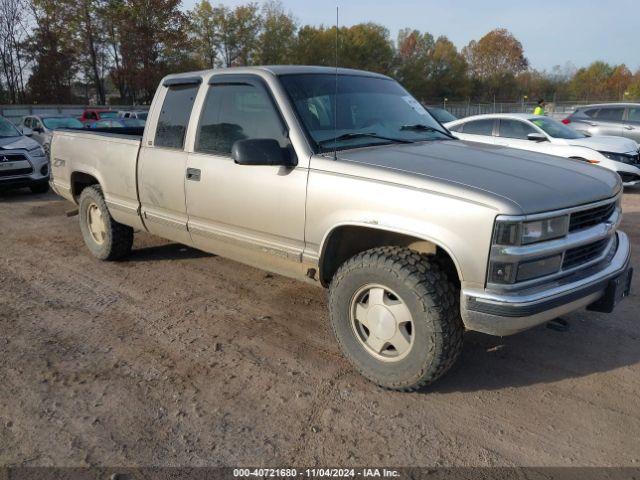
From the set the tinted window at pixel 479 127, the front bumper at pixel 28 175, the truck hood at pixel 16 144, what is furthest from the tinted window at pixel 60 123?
the tinted window at pixel 479 127

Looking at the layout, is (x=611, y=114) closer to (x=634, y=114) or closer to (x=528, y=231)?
(x=634, y=114)

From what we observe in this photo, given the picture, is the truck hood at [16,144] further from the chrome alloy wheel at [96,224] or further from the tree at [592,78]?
the tree at [592,78]

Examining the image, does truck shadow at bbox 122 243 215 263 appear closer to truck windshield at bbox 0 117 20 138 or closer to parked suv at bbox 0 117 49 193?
parked suv at bbox 0 117 49 193

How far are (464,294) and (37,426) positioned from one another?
2.47 m

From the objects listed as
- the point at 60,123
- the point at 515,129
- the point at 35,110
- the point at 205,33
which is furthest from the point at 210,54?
the point at 515,129

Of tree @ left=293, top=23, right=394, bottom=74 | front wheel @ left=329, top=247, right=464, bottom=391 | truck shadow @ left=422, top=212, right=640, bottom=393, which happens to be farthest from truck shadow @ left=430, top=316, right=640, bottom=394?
tree @ left=293, top=23, right=394, bottom=74

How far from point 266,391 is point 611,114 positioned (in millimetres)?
14180

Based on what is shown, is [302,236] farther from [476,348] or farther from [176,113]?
[176,113]

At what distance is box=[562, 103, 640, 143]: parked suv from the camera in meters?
13.7

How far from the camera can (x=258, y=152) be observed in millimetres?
3471

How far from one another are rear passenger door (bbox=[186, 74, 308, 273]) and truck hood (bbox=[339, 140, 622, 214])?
0.52 m

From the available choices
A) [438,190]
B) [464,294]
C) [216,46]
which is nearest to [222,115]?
[438,190]

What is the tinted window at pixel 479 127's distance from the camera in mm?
10633

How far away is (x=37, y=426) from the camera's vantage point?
2.96 metres
